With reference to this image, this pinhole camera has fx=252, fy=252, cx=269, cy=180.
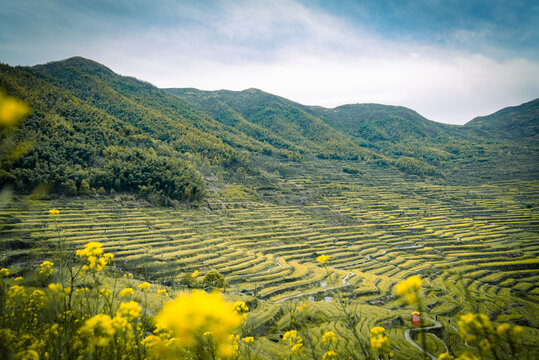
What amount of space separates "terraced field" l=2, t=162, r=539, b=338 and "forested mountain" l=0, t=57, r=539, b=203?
5.97 metres

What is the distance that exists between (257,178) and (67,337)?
6556 cm

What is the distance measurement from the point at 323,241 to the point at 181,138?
5505 cm

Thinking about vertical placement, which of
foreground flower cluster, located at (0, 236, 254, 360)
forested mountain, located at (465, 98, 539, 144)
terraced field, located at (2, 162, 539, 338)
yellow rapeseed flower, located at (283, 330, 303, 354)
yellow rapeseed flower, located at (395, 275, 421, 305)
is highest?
forested mountain, located at (465, 98, 539, 144)

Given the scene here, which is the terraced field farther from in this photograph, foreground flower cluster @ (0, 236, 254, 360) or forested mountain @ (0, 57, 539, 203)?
foreground flower cluster @ (0, 236, 254, 360)

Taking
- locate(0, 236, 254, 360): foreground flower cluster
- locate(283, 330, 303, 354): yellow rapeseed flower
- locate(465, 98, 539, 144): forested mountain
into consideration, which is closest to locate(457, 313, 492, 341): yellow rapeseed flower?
locate(0, 236, 254, 360): foreground flower cluster

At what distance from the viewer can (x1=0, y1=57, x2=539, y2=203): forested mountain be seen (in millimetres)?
39875

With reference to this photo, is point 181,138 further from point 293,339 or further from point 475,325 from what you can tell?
point 475,325

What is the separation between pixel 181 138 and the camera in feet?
248

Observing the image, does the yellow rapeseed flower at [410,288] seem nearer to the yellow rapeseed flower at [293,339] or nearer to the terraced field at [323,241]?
the yellow rapeseed flower at [293,339]

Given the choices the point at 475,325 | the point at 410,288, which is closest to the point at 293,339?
the point at 410,288

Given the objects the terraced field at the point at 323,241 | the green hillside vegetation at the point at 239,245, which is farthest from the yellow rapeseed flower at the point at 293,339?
the terraced field at the point at 323,241

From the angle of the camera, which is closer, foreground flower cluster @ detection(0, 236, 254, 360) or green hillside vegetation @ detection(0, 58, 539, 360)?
foreground flower cluster @ detection(0, 236, 254, 360)

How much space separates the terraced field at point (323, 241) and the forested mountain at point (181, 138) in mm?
5971

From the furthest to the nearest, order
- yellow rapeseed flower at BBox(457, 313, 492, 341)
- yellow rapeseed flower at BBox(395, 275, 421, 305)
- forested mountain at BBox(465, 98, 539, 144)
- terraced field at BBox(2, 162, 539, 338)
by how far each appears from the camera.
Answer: forested mountain at BBox(465, 98, 539, 144) → terraced field at BBox(2, 162, 539, 338) → yellow rapeseed flower at BBox(395, 275, 421, 305) → yellow rapeseed flower at BBox(457, 313, 492, 341)
